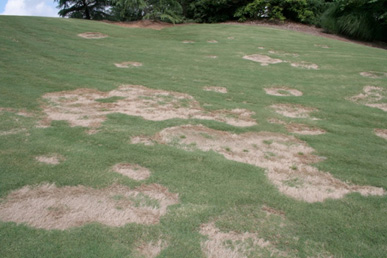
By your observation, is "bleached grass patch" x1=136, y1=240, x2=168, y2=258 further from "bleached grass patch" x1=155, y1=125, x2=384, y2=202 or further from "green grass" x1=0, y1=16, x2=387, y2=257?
"bleached grass patch" x1=155, y1=125, x2=384, y2=202

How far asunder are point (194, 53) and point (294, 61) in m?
3.71

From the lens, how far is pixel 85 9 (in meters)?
22.7

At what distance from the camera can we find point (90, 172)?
3.02 metres

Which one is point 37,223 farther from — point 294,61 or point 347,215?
point 294,61

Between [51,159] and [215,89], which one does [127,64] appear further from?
[51,159]

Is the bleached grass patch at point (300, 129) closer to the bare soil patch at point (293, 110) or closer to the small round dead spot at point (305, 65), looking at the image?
the bare soil patch at point (293, 110)

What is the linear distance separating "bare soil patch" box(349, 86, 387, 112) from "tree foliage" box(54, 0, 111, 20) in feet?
70.4

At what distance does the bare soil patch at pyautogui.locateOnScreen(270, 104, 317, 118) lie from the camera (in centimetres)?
541

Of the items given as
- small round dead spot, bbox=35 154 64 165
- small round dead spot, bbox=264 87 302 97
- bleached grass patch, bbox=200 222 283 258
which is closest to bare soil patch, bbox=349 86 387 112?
small round dead spot, bbox=264 87 302 97

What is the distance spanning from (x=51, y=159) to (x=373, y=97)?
23.8 feet

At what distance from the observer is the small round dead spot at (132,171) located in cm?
304

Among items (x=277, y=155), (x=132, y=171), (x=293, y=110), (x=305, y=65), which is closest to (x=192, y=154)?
(x=132, y=171)

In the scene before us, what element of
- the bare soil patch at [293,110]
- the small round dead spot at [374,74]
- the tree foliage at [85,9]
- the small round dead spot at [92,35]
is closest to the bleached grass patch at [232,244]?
the bare soil patch at [293,110]

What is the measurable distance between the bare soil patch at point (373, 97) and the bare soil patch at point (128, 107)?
313 cm
